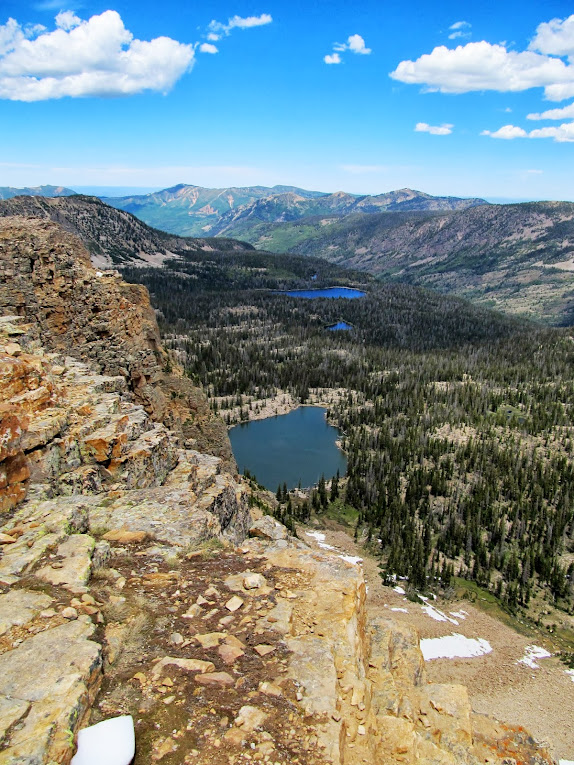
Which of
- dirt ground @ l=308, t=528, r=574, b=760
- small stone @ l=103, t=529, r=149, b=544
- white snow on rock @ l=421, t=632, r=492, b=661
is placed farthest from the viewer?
white snow on rock @ l=421, t=632, r=492, b=661

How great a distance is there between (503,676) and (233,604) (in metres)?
35.0

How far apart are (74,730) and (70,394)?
13.5m

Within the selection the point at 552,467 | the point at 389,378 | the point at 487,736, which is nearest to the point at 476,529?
the point at 552,467

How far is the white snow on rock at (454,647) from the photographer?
3841cm

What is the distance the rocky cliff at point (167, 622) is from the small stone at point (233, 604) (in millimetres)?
34

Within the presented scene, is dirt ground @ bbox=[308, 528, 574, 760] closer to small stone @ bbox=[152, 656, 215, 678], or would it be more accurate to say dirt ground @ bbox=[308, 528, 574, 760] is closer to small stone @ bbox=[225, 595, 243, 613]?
small stone @ bbox=[225, 595, 243, 613]

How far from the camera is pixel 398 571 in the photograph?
54312mm

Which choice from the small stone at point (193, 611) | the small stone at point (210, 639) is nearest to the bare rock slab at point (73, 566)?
the small stone at point (193, 611)

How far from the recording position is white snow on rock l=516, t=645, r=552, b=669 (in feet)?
129

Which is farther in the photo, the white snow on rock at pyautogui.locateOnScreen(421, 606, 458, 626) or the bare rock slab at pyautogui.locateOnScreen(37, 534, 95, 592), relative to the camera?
the white snow on rock at pyautogui.locateOnScreen(421, 606, 458, 626)

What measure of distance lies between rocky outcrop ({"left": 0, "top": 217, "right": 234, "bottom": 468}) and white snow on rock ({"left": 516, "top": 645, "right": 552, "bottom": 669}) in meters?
35.3

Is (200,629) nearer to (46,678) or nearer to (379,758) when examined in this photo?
(46,678)

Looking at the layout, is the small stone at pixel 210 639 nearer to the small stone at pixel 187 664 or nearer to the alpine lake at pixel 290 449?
the small stone at pixel 187 664

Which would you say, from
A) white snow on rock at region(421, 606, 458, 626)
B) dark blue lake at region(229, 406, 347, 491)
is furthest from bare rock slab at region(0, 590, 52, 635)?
dark blue lake at region(229, 406, 347, 491)
